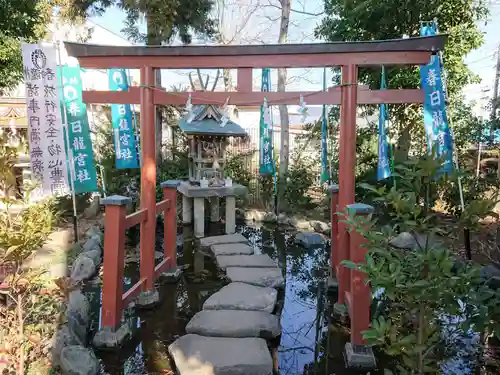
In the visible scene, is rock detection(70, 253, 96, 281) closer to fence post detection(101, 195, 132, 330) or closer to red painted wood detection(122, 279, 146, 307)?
red painted wood detection(122, 279, 146, 307)

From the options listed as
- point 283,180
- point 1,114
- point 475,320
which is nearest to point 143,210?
point 475,320

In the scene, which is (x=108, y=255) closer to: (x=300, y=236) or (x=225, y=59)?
(x=225, y=59)

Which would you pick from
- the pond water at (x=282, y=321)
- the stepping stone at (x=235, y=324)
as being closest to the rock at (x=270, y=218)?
the pond water at (x=282, y=321)

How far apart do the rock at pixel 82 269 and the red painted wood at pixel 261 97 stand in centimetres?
274

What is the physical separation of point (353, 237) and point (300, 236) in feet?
16.3

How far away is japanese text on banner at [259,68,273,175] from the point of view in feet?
32.4

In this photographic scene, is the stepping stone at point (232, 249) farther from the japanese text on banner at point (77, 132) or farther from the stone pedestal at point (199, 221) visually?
the japanese text on banner at point (77, 132)

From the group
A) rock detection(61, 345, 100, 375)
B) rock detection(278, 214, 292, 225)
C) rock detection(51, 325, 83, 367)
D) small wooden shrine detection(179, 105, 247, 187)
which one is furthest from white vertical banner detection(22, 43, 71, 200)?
rock detection(278, 214, 292, 225)

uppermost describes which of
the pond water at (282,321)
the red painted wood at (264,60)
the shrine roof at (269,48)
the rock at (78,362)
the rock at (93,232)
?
the shrine roof at (269,48)

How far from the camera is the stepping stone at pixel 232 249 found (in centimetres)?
689

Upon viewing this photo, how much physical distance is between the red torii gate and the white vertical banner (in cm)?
222

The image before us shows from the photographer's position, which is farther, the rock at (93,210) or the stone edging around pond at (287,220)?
the rock at (93,210)

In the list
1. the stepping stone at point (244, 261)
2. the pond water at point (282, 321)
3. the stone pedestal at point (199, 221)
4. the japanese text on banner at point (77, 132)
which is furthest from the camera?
the stone pedestal at point (199, 221)

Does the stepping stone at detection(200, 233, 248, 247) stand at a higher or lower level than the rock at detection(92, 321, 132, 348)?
higher
